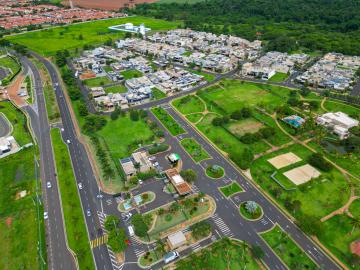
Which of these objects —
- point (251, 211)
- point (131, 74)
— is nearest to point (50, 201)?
point (251, 211)

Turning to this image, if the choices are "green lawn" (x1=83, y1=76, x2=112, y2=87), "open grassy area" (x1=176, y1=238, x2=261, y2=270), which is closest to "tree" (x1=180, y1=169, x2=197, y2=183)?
"open grassy area" (x1=176, y1=238, x2=261, y2=270)

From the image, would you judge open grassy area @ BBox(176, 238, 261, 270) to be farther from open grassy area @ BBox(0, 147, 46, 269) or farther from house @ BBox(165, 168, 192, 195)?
open grassy area @ BBox(0, 147, 46, 269)

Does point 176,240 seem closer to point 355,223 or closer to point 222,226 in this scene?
point 222,226

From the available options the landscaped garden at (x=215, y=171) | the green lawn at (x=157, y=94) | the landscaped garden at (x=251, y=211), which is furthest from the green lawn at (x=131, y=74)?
the landscaped garden at (x=251, y=211)

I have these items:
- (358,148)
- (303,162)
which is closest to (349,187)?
(303,162)

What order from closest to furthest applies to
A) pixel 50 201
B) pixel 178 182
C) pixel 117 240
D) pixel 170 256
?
1. pixel 170 256
2. pixel 117 240
3. pixel 50 201
4. pixel 178 182
